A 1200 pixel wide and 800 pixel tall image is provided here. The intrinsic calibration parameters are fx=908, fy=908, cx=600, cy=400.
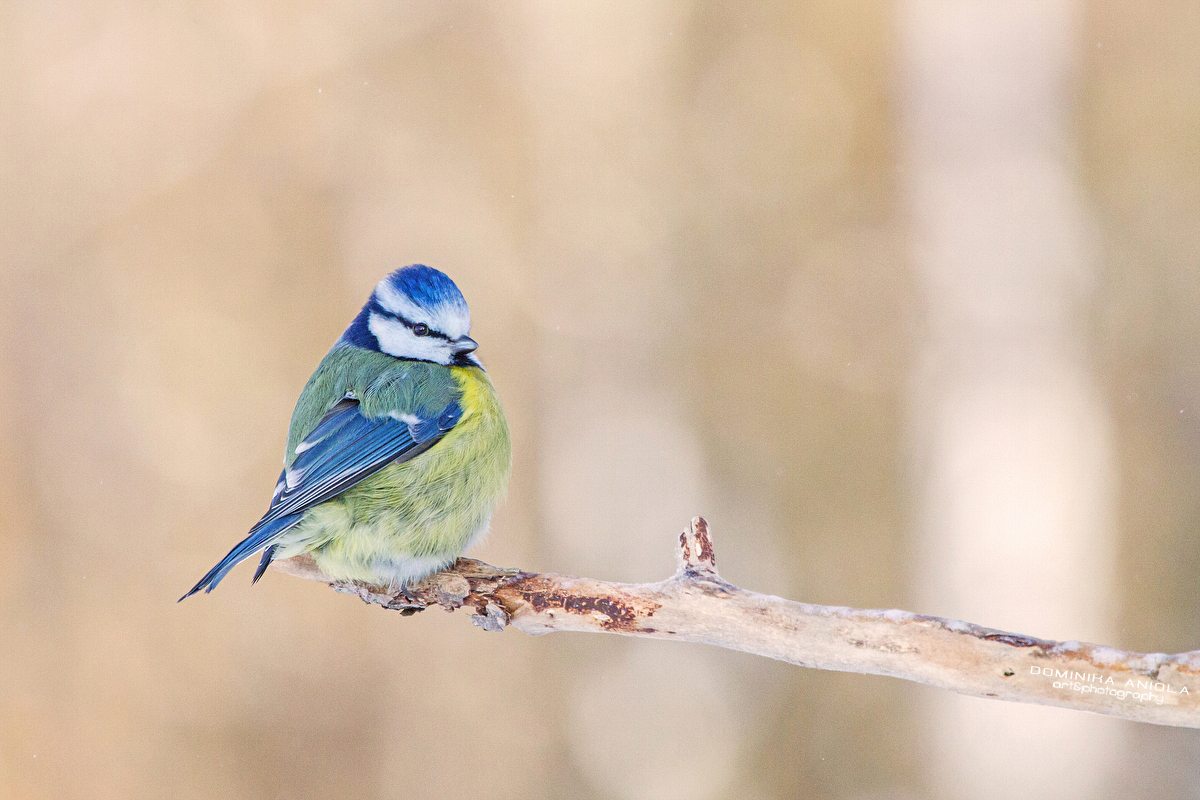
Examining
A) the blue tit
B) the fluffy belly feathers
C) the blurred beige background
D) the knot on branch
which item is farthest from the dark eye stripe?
the blurred beige background

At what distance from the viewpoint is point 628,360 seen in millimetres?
3918

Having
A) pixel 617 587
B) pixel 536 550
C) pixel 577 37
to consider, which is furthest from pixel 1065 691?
pixel 577 37

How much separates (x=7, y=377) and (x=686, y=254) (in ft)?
9.23

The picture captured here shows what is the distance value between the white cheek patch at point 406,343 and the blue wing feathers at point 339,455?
6.1 inches

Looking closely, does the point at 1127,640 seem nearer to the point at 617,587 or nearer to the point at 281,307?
the point at 617,587

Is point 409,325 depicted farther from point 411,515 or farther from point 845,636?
point 845,636

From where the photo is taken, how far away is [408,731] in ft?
11.7

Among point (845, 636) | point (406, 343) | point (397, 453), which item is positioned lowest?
point (845, 636)

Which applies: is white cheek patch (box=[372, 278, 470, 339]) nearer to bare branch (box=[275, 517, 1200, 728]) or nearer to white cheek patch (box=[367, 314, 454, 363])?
white cheek patch (box=[367, 314, 454, 363])

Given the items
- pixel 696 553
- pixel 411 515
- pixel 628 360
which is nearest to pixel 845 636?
pixel 696 553

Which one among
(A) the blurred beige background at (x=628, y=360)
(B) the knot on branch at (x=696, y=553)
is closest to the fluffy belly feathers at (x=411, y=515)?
(B) the knot on branch at (x=696, y=553)

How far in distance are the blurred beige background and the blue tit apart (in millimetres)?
1678

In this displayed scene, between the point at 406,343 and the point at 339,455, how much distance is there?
1.19 feet

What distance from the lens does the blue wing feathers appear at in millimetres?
1773
